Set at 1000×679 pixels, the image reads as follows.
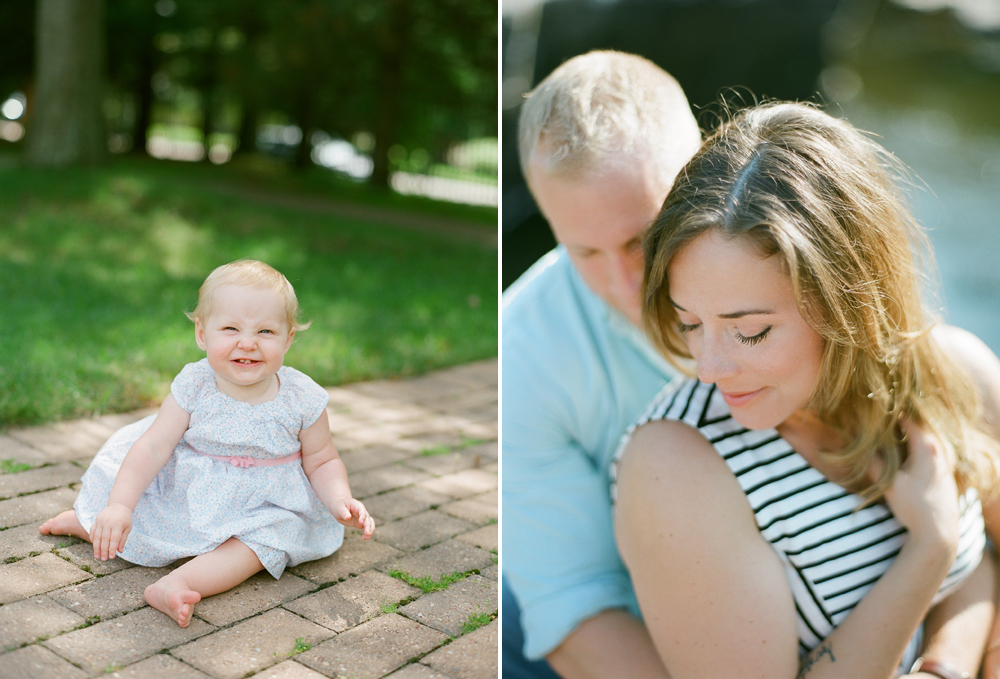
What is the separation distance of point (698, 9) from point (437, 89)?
314 inches

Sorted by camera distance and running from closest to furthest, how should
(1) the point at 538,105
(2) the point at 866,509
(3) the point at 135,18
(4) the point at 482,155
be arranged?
(2) the point at 866,509
(1) the point at 538,105
(3) the point at 135,18
(4) the point at 482,155

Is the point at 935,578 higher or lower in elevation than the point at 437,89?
lower

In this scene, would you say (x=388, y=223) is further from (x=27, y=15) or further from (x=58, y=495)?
(x=27, y=15)

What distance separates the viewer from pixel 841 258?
160cm

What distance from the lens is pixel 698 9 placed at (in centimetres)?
858

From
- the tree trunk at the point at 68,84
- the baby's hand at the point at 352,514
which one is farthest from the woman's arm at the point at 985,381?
the tree trunk at the point at 68,84

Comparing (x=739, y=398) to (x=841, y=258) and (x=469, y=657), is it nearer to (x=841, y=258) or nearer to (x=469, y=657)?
(x=841, y=258)

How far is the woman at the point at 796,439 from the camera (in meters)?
1.60

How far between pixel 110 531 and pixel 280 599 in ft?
1.41

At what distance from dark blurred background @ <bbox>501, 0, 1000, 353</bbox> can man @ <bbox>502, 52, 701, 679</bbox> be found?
3.65 meters

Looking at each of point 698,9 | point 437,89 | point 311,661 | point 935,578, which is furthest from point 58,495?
point 437,89

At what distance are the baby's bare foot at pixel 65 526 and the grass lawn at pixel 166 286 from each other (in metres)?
0.94

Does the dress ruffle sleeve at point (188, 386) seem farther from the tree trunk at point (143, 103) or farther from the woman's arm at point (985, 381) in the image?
the tree trunk at point (143, 103)

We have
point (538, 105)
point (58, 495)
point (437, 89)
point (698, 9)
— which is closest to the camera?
point (538, 105)
